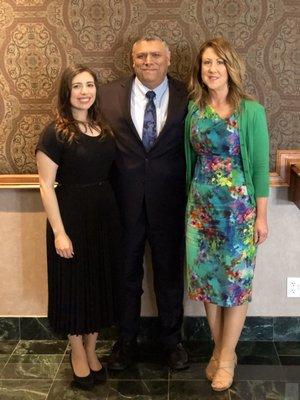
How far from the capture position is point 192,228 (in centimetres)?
227

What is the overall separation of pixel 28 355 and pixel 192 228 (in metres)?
1.11

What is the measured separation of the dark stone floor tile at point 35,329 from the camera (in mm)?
2775

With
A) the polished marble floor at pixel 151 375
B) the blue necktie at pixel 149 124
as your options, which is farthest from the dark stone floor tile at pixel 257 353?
the blue necktie at pixel 149 124

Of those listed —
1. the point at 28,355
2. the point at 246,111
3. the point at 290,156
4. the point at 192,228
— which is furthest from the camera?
the point at 28,355

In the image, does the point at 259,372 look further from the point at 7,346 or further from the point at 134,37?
the point at 134,37

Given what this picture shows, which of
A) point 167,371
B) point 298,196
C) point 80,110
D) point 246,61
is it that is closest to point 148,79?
point 80,110

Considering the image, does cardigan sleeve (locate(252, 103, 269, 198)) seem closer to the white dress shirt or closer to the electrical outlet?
the white dress shirt

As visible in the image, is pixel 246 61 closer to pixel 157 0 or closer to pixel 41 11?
pixel 157 0

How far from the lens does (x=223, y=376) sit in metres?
2.35

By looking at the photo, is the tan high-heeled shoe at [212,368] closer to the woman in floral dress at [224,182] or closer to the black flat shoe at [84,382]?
the woman in floral dress at [224,182]

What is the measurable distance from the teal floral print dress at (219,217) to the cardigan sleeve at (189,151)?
3cm

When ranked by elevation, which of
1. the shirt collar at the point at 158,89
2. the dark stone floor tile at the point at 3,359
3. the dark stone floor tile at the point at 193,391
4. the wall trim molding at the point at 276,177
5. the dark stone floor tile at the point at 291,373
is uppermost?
the shirt collar at the point at 158,89

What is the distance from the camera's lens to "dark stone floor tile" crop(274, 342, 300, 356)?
2.62 meters

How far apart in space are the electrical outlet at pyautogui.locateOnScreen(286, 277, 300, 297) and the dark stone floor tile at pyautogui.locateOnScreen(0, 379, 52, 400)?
1.25 meters
